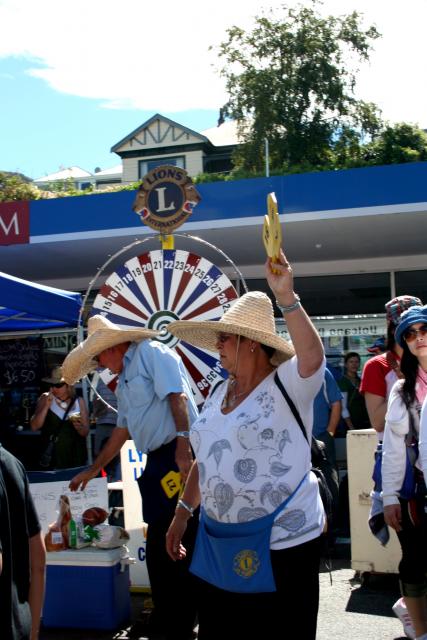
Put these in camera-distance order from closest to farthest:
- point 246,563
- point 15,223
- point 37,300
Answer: point 246,563
point 37,300
point 15,223

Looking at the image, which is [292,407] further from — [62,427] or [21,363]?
[21,363]

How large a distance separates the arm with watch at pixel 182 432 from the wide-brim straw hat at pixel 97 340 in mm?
417

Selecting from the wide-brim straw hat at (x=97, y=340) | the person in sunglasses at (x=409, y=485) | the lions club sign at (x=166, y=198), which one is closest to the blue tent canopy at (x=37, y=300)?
the lions club sign at (x=166, y=198)

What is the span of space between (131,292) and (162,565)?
5.82 ft

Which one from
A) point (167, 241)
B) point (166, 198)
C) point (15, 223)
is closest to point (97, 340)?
point (167, 241)

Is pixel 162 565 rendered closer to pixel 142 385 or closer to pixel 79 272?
Answer: pixel 142 385

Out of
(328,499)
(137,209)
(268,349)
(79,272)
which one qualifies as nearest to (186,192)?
(137,209)

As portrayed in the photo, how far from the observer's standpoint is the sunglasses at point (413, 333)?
3.56m

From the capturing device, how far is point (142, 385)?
414cm

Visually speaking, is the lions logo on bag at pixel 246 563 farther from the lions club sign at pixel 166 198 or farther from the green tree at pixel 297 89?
the green tree at pixel 297 89

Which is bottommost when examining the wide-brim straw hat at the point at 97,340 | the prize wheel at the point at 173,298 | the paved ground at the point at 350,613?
the paved ground at the point at 350,613

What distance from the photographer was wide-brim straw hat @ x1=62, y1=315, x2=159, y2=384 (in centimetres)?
425

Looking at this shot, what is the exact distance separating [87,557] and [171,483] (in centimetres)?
103

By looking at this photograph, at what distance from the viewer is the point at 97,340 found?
4.27m
